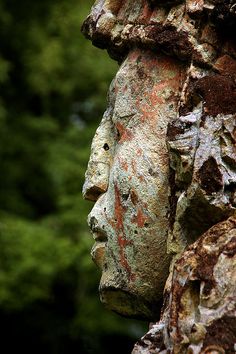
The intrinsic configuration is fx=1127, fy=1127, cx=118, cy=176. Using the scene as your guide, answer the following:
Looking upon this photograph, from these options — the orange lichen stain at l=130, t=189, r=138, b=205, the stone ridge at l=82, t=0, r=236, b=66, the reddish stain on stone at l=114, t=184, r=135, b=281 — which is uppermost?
the stone ridge at l=82, t=0, r=236, b=66

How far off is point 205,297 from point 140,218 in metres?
0.62

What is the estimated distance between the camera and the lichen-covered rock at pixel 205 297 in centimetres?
306

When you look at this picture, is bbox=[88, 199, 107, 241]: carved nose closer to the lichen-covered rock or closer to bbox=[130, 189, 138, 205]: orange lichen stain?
bbox=[130, 189, 138, 205]: orange lichen stain

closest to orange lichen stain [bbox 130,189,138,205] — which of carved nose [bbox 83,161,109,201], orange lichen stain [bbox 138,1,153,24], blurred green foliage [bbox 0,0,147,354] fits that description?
carved nose [bbox 83,161,109,201]

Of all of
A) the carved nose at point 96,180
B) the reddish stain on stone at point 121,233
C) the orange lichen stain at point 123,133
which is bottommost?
the reddish stain on stone at point 121,233

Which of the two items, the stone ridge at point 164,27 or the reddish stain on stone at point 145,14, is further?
Answer: the reddish stain on stone at point 145,14

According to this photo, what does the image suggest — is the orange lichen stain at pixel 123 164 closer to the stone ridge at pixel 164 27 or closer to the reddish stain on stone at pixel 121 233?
the reddish stain on stone at pixel 121 233

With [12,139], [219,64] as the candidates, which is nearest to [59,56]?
[12,139]

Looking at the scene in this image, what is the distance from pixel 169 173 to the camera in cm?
363

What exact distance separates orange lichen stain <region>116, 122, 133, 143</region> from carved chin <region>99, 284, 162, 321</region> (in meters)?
0.50

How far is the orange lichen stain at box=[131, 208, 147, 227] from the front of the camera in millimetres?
3682

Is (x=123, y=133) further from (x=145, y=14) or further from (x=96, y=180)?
(x=145, y=14)

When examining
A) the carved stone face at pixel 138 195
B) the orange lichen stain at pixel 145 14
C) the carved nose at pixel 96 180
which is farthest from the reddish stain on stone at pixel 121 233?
the orange lichen stain at pixel 145 14

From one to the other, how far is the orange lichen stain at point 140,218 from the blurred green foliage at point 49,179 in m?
7.88
